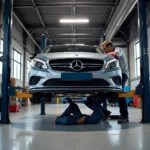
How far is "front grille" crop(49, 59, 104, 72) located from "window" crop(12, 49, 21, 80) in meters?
9.81

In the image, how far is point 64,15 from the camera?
39.0 feet

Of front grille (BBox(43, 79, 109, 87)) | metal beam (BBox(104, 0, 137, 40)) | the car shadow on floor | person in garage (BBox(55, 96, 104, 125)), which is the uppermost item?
metal beam (BBox(104, 0, 137, 40))

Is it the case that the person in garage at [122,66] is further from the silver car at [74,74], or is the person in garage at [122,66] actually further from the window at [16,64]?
the window at [16,64]

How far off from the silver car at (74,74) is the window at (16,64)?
9.76m

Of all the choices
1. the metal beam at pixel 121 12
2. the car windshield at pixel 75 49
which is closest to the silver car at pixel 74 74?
the car windshield at pixel 75 49

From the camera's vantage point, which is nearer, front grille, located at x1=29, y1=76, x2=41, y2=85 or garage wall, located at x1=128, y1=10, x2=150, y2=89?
front grille, located at x1=29, y1=76, x2=41, y2=85

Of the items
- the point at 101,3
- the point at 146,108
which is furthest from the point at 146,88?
the point at 101,3

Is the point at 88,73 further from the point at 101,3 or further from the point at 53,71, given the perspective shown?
the point at 101,3

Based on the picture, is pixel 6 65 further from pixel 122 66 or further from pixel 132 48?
pixel 132 48

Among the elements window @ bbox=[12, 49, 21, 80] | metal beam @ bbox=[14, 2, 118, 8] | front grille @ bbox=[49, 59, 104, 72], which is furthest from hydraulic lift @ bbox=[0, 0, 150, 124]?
window @ bbox=[12, 49, 21, 80]

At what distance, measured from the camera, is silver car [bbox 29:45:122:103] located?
3240 millimetres

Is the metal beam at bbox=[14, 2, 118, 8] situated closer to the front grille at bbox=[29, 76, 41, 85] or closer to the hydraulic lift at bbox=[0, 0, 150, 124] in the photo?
the hydraulic lift at bbox=[0, 0, 150, 124]

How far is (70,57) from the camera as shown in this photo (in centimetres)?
341

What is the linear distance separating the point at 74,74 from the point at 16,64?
1084cm
